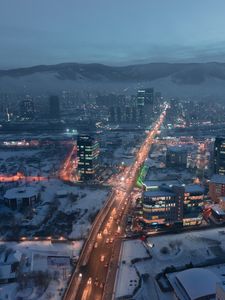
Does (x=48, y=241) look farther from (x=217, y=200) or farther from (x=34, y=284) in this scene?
(x=217, y=200)

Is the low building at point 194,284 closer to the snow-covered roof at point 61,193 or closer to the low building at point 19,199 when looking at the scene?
the low building at point 19,199

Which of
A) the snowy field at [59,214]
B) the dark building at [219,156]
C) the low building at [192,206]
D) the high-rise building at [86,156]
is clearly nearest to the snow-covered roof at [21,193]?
the snowy field at [59,214]

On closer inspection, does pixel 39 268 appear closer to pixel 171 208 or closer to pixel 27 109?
pixel 171 208

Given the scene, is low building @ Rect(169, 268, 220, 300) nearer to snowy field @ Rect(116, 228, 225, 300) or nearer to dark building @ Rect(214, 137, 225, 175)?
snowy field @ Rect(116, 228, 225, 300)

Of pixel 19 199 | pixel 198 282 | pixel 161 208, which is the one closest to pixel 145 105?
pixel 19 199

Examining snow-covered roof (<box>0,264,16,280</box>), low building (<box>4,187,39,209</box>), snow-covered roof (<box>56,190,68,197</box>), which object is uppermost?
snow-covered roof (<box>0,264,16,280</box>)

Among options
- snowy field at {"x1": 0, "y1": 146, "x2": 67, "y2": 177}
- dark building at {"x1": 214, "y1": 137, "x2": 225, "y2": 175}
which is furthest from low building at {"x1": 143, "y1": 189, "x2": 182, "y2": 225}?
snowy field at {"x1": 0, "y1": 146, "x2": 67, "y2": 177}
